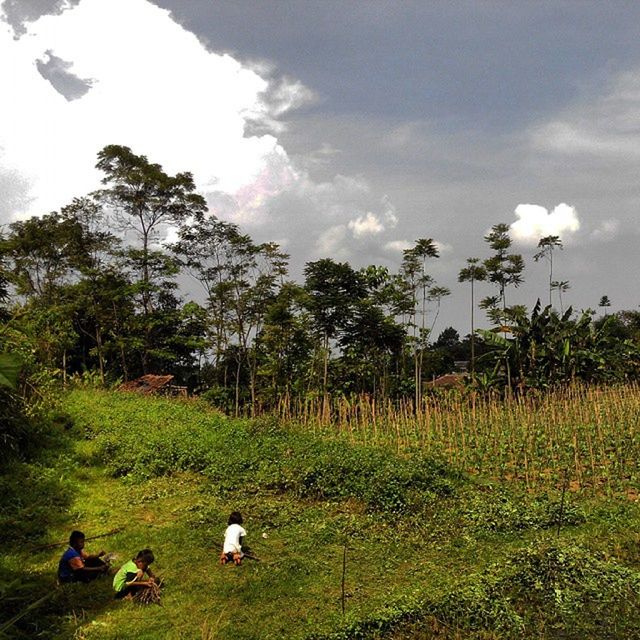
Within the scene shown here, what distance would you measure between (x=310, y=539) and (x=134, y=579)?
7.12 ft

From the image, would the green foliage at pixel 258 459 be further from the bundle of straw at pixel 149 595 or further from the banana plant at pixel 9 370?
the banana plant at pixel 9 370

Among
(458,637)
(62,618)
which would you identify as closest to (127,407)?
(62,618)

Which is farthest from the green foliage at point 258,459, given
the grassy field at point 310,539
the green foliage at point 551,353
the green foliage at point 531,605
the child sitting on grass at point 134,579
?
the green foliage at point 551,353

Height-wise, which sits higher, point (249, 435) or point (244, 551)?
point (249, 435)

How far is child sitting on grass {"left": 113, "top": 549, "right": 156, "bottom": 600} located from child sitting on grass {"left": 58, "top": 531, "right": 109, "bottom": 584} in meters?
0.51

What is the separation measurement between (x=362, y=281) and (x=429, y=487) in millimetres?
8663

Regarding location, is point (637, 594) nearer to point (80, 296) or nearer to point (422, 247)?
point (422, 247)

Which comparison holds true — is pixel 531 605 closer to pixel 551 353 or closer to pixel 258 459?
pixel 258 459

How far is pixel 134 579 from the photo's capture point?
229 inches

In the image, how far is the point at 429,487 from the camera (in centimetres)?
850

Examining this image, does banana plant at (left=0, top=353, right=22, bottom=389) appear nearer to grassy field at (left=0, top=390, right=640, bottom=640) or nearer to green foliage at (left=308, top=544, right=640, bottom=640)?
grassy field at (left=0, top=390, right=640, bottom=640)

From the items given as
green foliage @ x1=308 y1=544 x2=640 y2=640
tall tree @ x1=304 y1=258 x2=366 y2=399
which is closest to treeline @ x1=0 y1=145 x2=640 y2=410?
tall tree @ x1=304 y1=258 x2=366 y2=399

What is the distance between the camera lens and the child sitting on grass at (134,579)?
578 cm

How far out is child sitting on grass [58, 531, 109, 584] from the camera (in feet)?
20.2
